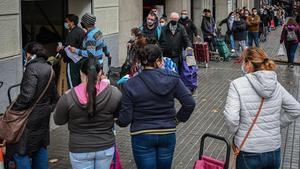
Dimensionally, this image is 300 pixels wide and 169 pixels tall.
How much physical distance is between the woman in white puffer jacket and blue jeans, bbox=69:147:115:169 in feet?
3.49

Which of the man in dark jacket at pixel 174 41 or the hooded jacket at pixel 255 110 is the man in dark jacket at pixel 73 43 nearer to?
the man in dark jacket at pixel 174 41

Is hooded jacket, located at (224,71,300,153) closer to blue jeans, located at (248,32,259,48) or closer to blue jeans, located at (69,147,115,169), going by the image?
blue jeans, located at (69,147,115,169)

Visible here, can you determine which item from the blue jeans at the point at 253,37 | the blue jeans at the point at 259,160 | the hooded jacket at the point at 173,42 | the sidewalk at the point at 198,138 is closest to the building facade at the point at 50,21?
the sidewalk at the point at 198,138

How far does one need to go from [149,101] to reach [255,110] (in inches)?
35.5

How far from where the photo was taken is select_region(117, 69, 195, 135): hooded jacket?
4.64 m

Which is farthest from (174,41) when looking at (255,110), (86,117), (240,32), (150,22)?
(240,32)

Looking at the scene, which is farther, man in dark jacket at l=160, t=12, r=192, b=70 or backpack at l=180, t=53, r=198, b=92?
backpack at l=180, t=53, r=198, b=92

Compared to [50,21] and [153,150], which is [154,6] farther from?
[153,150]

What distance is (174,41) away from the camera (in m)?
11.0

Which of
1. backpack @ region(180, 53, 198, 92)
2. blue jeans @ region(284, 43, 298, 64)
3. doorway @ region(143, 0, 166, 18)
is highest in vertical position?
doorway @ region(143, 0, 166, 18)

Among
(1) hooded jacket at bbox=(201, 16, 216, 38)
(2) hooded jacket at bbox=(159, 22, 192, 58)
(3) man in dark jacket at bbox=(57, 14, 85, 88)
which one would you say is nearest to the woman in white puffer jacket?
(3) man in dark jacket at bbox=(57, 14, 85, 88)

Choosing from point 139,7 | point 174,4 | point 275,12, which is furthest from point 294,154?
point 275,12

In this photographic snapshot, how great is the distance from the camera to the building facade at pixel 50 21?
8.57m

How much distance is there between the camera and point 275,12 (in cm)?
3997
